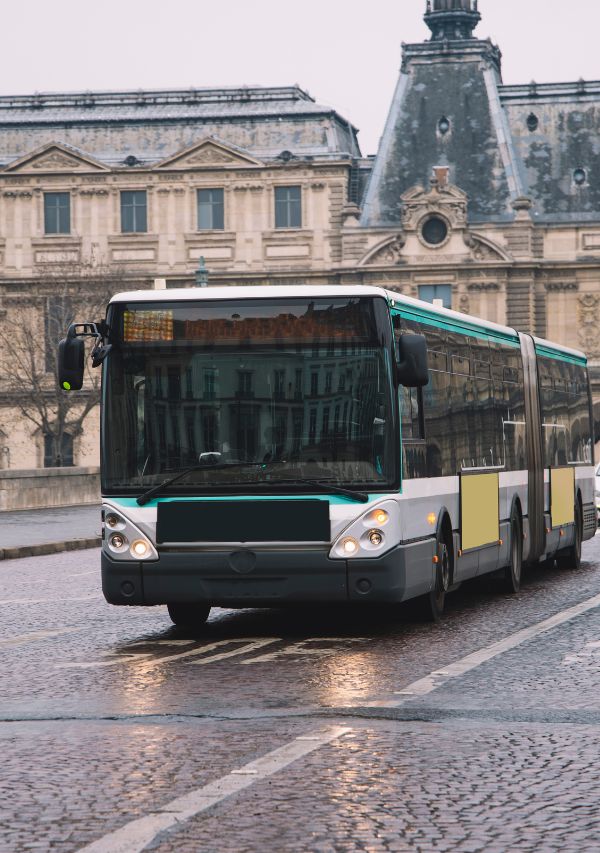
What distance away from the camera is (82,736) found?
9.00 meters

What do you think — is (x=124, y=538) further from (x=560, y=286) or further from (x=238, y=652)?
(x=560, y=286)

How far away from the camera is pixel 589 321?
7250 cm

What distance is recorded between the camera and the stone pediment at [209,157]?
72.0m

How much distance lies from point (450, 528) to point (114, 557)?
126 inches

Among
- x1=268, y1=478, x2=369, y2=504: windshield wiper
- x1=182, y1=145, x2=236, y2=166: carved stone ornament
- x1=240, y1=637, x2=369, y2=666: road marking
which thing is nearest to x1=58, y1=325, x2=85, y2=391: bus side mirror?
x1=268, y1=478, x2=369, y2=504: windshield wiper

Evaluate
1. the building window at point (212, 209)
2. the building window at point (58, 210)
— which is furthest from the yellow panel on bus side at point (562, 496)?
the building window at point (58, 210)

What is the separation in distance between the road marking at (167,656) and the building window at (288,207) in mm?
59948

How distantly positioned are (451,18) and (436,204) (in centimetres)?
1329

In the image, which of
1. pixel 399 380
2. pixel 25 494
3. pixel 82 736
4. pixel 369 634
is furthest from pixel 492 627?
pixel 25 494

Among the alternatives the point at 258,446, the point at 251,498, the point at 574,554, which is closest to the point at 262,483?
the point at 251,498

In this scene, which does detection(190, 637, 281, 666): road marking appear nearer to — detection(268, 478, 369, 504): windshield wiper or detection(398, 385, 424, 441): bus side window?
detection(268, 478, 369, 504): windshield wiper

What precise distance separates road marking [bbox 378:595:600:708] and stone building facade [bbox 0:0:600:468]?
181 ft

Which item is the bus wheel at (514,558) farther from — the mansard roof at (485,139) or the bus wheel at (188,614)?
the mansard roof at (485,139)

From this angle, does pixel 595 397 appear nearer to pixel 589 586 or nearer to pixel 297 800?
pixel 589 586
